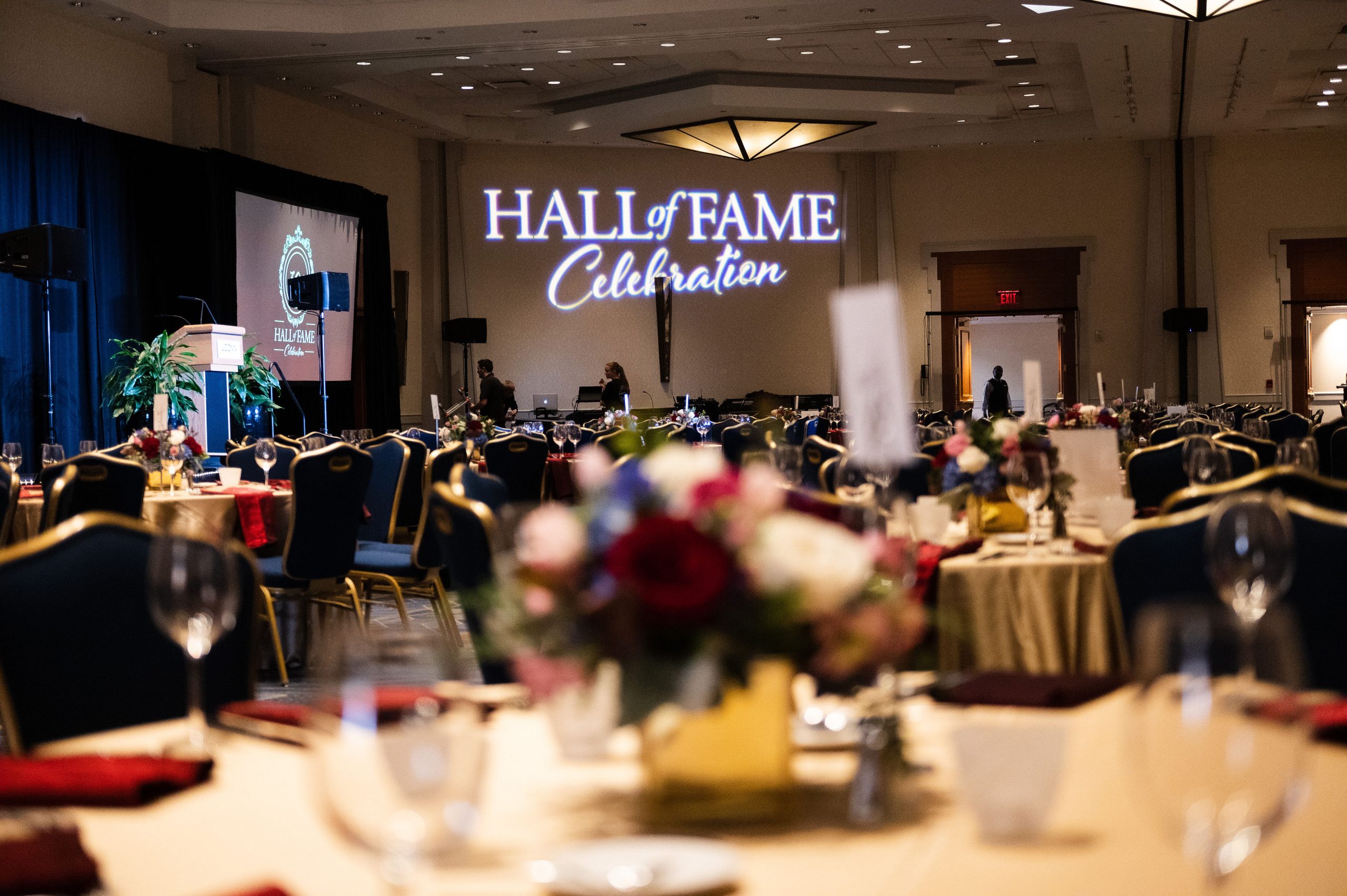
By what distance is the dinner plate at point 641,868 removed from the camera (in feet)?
3.23

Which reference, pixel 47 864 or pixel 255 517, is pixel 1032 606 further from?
pixel 255 517

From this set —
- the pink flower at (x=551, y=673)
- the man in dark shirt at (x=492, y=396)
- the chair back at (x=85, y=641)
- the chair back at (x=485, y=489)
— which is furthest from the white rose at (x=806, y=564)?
the man in dark shirt at (x=492, y=396)

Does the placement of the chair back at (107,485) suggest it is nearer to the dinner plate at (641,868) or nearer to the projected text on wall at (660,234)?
the dinner plate at (641,868)

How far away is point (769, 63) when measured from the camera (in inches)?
582

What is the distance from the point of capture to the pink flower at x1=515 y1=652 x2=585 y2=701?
107cm

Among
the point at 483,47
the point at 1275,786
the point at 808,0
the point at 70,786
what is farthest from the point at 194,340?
the point at 1275,786

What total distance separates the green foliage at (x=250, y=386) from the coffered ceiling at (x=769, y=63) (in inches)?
114

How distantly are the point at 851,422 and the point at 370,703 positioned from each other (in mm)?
655

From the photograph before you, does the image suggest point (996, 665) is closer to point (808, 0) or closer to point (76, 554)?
point (76, 554)

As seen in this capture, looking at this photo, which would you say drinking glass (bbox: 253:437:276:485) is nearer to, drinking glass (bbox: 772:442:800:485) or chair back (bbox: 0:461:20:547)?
chair back (bbox: 0:461:20:547)

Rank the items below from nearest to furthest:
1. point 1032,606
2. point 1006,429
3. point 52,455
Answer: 1. point 1032,606
2. point 1006,429
3. point 52,455

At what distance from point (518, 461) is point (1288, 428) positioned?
5231 millimetres

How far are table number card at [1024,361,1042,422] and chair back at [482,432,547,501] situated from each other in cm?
371

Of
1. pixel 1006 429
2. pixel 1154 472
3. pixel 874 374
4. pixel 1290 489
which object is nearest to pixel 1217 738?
pixel 874 374
